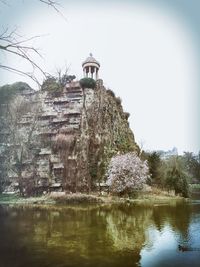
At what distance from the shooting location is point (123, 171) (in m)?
3.87

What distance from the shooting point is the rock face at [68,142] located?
3.28 meters

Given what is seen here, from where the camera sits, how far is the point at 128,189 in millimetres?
3783

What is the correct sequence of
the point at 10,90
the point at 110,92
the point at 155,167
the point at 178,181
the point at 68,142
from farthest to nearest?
the point at 68,142, the point at 155,167, the point at 110,92, the point at 178,181, the point at 10,90

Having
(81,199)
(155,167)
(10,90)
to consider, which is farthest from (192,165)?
(10,90)

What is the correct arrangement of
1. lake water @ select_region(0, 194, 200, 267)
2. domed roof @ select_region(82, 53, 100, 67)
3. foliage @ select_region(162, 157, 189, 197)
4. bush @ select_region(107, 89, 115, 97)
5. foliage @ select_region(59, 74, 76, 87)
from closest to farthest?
lake water @ select_region(0, 194, 200, 267), foliage @ select_region(59, 74, 76, 87), domed roof @ select_region(82, 53, 100, 67), foliage @ select_region(162, 157, 189, 197), bush @ select_region(107, 89, 115, 97)

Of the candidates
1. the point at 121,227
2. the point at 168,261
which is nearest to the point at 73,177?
the point at 121,227

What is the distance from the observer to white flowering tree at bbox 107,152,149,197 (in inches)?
145

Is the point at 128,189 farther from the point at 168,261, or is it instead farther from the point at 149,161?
the point at 168,261

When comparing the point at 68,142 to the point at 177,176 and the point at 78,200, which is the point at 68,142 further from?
the point at 177,176

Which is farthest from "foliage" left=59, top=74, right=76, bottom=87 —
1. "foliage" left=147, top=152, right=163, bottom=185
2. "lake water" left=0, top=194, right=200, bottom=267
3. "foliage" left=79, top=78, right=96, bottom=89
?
"lake water" left=0, top=194, right=200, bottom=267

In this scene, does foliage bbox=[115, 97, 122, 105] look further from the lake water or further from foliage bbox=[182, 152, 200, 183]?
the lake water

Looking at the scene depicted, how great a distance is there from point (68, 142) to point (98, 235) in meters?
0.91

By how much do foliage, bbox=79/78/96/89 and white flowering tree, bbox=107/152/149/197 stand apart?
0.72 meters

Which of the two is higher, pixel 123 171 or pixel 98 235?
pixel 123 171
